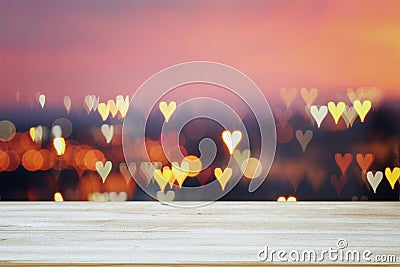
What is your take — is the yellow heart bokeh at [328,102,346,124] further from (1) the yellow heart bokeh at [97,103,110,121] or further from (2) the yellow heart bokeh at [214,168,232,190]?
(1) the yellow heart bokeh at [97,103,110,121]

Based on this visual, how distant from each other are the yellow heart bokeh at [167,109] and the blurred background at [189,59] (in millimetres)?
20

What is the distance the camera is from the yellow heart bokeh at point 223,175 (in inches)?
88.1

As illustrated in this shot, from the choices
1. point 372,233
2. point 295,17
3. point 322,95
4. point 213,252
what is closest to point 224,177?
point 322,95

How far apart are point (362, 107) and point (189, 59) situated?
2.17ft

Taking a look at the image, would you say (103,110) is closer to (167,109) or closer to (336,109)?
(167,109)

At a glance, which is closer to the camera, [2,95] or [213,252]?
[213,252]

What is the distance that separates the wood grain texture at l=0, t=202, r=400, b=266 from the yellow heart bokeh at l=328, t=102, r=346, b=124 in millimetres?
348

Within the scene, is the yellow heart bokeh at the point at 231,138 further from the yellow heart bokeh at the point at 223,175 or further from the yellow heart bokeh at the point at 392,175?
the yellow heart bokeh at the point at 392,175

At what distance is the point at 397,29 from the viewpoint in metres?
2.17

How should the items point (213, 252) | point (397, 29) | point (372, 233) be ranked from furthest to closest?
point (397, 29)
point (372, 233)
point (213, 252)

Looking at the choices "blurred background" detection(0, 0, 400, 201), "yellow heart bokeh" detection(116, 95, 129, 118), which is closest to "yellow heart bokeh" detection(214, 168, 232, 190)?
"blurred background" detection(0, 0, 400, 201)

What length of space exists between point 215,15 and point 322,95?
489mm

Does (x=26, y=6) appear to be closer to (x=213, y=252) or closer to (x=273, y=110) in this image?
(x=273, y=110)

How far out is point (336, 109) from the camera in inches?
86.4
